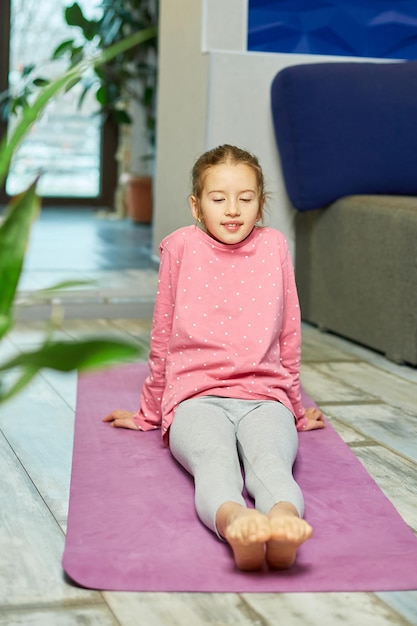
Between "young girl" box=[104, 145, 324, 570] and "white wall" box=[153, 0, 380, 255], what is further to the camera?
"white wall" box=[153, 0, 380, 255]

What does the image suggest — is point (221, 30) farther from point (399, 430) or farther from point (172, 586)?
point (172, 586)

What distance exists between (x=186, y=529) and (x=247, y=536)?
226 millimetres

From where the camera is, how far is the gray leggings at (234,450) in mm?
1504

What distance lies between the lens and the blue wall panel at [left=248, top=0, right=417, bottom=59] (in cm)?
356

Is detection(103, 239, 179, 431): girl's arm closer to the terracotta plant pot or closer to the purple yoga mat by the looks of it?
the purple yoga mat

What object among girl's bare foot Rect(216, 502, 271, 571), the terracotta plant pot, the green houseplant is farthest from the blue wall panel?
the terracotta plant pot

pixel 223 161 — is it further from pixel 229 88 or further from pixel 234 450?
pixel 229 88

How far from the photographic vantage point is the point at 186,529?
153cm

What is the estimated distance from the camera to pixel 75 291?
3.56 meters

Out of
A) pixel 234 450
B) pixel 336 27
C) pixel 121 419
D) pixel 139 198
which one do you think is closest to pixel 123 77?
pixel 139 198

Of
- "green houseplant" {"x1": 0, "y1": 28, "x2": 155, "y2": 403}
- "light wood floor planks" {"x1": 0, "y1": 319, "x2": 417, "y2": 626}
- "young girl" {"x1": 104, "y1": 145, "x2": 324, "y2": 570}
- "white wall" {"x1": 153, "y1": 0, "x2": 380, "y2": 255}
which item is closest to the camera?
"green houseplant" {"x1": 0, "y1": 28, "x2": 155, "y2": 403}

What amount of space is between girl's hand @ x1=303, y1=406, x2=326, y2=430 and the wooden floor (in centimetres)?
6

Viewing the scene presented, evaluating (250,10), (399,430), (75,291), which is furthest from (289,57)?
(399,430)

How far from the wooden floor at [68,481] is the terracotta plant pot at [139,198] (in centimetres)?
334
